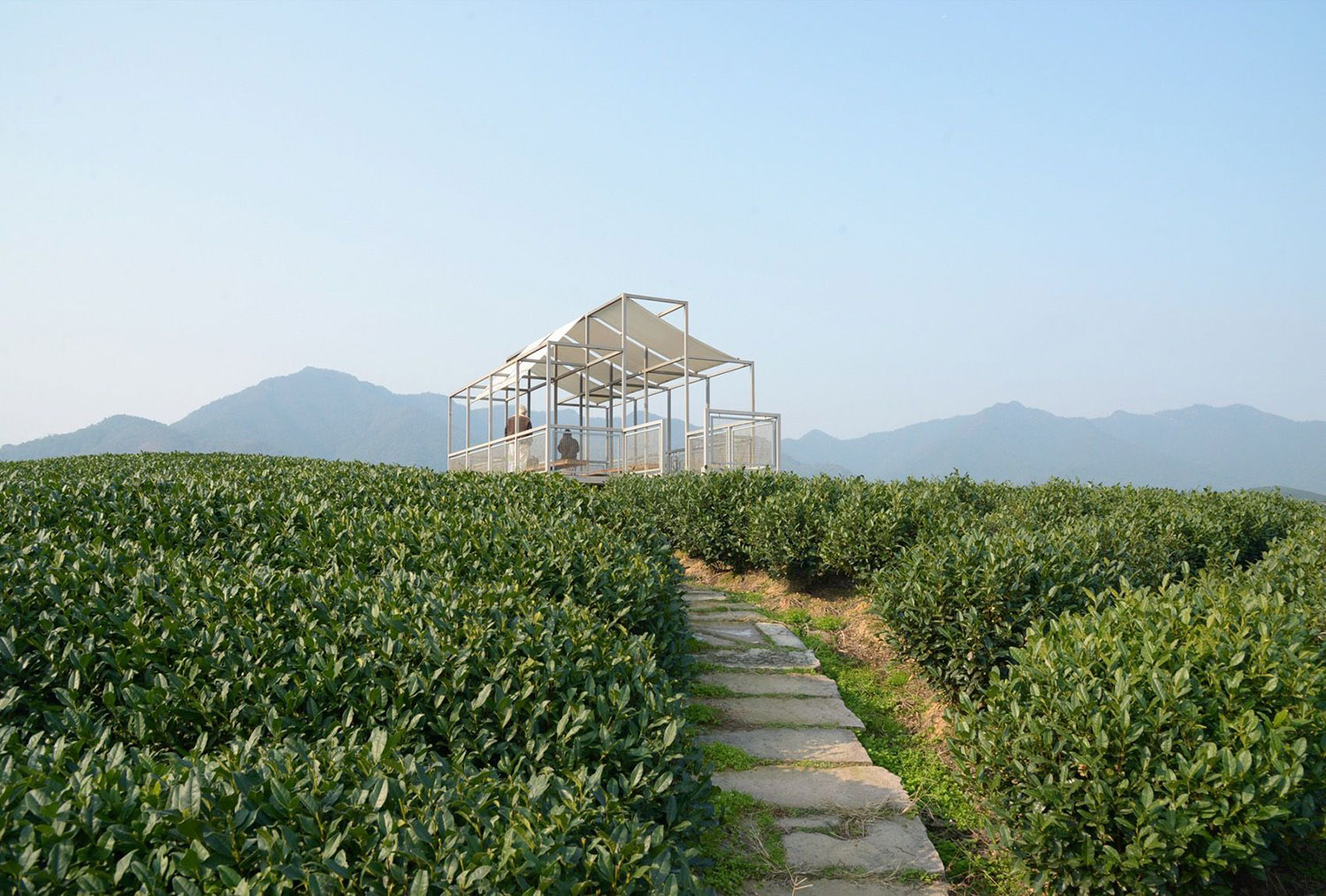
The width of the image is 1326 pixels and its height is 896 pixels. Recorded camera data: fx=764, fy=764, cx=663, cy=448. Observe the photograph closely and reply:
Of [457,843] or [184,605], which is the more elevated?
[184,605]

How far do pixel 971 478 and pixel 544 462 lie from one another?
9177 mm

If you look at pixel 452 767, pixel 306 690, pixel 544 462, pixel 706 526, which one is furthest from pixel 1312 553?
pixel 544 462

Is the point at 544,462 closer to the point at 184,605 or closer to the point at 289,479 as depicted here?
the point at 289,479

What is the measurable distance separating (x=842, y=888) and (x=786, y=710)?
1550 millimetres

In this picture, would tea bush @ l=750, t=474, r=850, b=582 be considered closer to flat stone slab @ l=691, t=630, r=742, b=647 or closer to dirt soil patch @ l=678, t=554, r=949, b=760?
dirt soil patch @ l=678, t=554, r=949, b=760

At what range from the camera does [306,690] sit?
8.77 feet

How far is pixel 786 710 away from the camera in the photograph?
4.55 m

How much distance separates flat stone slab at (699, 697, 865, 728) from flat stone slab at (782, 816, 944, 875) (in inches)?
40.4

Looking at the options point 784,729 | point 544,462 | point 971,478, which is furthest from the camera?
point 544,462

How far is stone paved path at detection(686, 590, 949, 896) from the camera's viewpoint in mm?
3121

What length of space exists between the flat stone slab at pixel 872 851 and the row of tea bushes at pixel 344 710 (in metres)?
0.91

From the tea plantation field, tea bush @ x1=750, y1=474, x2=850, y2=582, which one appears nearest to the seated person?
tea bush @ x1=750, y1=474, x2=850, y2=582

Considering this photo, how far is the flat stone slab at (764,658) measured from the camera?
5.18 metres

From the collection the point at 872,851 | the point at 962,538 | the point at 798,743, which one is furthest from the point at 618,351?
the point at 872,851
